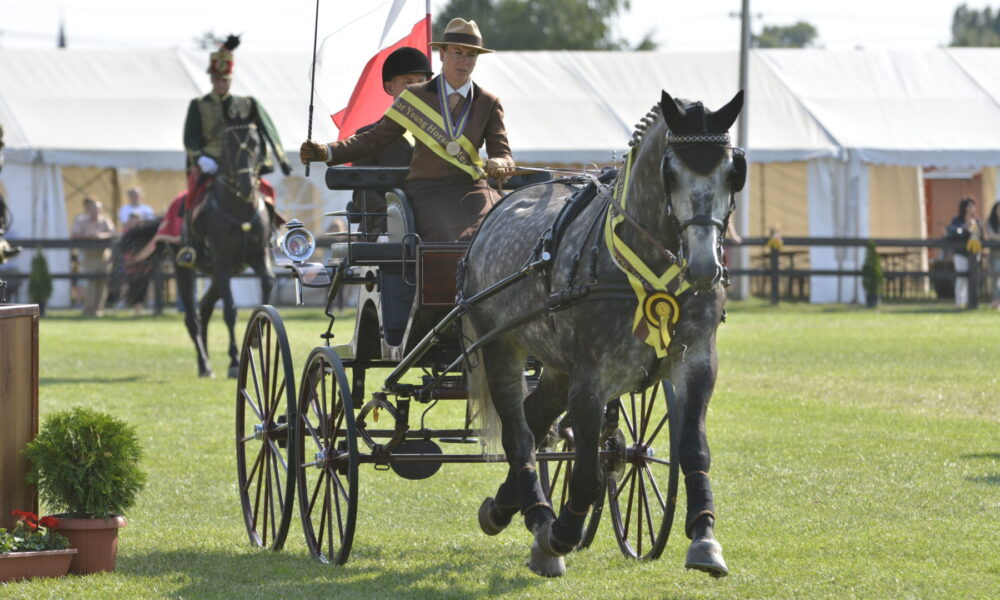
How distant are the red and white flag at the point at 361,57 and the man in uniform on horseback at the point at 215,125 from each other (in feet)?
22.3

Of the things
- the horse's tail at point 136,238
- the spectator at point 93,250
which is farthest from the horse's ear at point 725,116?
the spectator at point 93,250

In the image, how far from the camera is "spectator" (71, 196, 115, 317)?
27797mm

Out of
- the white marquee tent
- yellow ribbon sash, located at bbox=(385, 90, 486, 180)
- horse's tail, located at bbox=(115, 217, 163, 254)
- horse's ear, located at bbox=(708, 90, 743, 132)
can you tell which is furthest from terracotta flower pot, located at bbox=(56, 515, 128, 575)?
the white marquee tent

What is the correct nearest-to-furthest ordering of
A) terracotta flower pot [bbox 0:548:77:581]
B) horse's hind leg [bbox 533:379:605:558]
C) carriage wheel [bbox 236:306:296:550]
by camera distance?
1. horse's hind leg [bbox 533:379:605:558]
2. terracotta flower pot [bbox 0:548:77:581]
3. carriage wheel [bbox 236:306:296:550]

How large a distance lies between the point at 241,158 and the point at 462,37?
9.10 metres

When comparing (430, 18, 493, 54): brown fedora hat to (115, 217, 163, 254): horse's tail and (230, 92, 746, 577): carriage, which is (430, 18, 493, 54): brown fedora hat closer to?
(230, 92, 746, 577): carriage

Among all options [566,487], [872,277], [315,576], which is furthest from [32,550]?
[872,277]

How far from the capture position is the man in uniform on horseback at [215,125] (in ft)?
54.0

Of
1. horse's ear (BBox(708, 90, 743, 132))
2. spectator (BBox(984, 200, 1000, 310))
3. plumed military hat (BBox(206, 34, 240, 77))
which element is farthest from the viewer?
spectator (BBox(984, 200, 1000, 310))

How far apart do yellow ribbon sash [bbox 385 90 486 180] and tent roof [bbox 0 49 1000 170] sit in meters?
20.6

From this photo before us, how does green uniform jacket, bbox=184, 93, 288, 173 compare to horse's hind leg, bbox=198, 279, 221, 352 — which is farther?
horse's hind leg, bbox=198, 279, 221, 352

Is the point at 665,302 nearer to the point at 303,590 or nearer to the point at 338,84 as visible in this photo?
the point at 303,590

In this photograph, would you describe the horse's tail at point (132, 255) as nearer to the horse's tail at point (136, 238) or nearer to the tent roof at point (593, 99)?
the horse's tail at point (136, 238)

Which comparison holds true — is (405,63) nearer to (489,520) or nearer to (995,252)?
(489,520)
